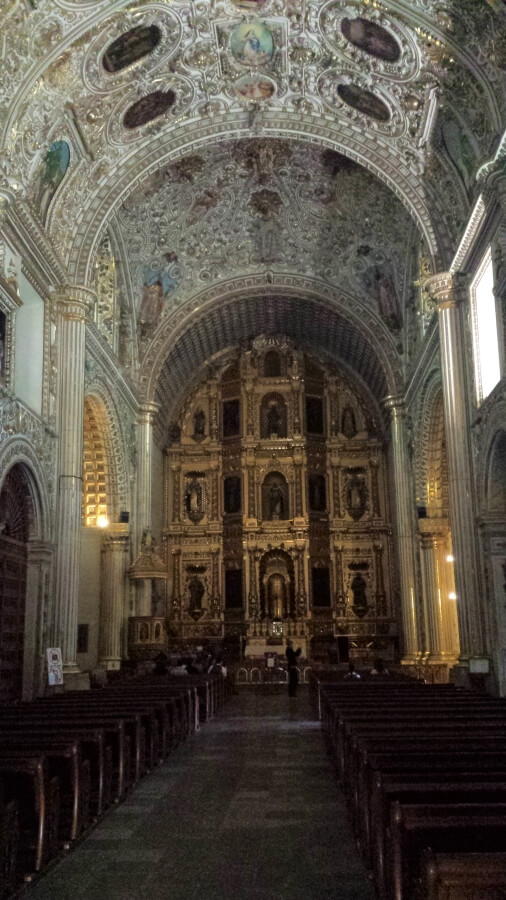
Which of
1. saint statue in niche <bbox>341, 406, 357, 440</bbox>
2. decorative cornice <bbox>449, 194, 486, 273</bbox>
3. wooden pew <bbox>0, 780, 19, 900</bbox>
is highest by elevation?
saint statue in niche <bbox>341, 406, 357, 440</bbox>

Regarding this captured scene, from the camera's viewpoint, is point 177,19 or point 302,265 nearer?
point 177,19

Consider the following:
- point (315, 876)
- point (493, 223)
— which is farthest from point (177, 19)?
point (315, 876)

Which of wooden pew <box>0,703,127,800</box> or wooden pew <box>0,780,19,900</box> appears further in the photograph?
wooden pew <box>0,703,127,800</box>

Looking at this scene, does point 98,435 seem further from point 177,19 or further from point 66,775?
point 66,775

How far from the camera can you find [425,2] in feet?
46.9

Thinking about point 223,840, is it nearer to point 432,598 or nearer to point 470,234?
point 470,234

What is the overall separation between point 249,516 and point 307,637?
5.10 metres

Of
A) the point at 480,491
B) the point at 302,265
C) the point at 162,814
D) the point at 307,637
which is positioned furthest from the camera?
the point at 307,637

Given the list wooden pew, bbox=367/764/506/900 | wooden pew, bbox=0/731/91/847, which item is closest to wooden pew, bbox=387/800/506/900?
wooden pew, bbox=367/764/506/900

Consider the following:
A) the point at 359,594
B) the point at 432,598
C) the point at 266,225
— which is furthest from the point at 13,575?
the point at 359,594

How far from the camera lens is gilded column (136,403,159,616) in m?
24.6

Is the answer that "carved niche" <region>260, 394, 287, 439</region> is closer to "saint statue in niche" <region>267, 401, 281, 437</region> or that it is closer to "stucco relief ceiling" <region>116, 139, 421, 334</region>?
"saint statue in niche" <region>267, 401, 281, 437</region>

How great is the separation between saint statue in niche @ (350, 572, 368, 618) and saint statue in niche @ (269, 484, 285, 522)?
3811 mm

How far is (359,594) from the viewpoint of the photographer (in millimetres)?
30359
